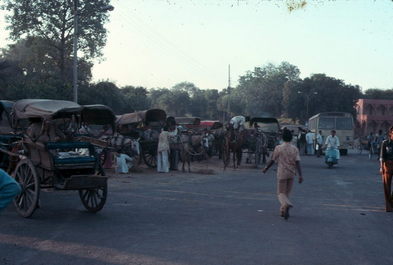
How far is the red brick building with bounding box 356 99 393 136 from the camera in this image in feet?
271

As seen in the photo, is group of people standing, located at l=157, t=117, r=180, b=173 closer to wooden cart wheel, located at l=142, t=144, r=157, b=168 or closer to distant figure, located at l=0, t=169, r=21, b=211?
wooden cart wheel, located at l=142, t=144, r=157, b=168

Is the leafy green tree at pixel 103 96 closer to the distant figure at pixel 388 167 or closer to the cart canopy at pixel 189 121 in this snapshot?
the cart canopy at pixel 189 121

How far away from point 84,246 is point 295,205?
5.73m

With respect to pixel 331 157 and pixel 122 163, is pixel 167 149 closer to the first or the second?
pixel 122 163

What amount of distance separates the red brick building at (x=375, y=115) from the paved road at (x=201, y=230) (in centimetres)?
7271

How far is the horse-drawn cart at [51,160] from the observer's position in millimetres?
9219

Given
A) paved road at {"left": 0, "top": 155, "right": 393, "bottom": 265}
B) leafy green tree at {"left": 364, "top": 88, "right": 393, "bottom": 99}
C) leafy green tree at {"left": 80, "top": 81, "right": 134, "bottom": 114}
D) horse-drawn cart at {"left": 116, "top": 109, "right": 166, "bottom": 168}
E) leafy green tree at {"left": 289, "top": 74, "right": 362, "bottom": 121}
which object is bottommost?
paved road at {"left": 0, "top": 155, "right": 393, "bottom": 265}

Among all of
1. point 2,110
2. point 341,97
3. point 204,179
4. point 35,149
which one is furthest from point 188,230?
point 341,97

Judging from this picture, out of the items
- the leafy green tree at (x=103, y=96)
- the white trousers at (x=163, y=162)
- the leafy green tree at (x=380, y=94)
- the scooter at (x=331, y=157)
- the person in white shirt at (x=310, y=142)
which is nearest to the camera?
the white trousers at (x=163, y=162)

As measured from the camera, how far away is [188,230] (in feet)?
27.4

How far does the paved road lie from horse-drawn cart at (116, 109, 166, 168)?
21.0ft

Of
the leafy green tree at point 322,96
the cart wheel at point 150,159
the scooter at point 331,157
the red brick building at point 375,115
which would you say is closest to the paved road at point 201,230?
the cart wheel at point 150,159

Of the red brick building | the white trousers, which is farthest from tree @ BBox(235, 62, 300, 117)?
the white trousers

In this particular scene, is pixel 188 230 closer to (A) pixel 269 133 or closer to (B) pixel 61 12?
(A) pixel 269 133
